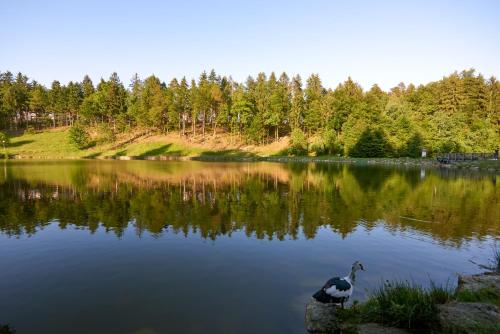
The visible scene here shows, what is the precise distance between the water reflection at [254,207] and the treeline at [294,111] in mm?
50734

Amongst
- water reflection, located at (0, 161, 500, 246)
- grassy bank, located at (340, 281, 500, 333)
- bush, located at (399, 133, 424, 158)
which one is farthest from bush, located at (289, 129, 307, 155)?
grassy bank, located at (340, 281, 500, 333)

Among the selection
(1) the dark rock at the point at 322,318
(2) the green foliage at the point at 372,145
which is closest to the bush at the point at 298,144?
(2) the green foliage at the point at 372,145

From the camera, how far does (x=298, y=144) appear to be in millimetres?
97062

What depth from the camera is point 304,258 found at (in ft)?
54.2

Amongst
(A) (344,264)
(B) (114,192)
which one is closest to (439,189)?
(A) (344,264)

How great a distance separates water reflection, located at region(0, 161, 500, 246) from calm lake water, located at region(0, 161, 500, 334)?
0.14m

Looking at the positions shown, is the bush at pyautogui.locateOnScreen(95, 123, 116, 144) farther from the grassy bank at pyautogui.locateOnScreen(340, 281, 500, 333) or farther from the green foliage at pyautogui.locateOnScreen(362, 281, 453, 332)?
the green foliage at pyautogui.locateOnScreen(362, 281, 453, 332)

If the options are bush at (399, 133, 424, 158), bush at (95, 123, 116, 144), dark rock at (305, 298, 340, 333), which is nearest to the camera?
dark rock at (305, 298, 340, 333)

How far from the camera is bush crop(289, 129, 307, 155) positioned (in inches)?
3812

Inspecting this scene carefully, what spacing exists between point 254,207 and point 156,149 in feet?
270

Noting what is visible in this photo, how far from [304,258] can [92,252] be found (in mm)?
10574

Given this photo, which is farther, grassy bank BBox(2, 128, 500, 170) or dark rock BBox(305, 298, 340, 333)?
grassy bank BBox(2, 128, 500, 170)

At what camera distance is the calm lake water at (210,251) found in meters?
11.1

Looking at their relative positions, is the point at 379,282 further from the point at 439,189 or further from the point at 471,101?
the point at 471,101
